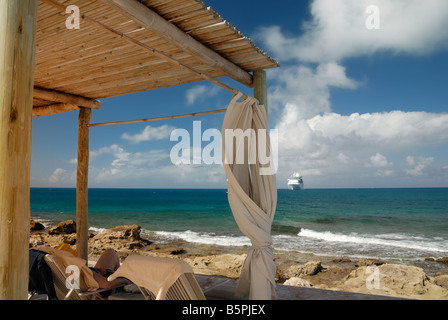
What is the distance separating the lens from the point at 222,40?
2936mm

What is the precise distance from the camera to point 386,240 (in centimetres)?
1620

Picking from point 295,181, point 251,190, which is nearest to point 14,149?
point 251,190

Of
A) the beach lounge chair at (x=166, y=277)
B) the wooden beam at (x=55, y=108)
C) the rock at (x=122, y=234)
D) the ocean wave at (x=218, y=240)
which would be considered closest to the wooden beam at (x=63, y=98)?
the wooden beam at (x=55, y=108)

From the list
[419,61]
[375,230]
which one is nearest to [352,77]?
[419,61]

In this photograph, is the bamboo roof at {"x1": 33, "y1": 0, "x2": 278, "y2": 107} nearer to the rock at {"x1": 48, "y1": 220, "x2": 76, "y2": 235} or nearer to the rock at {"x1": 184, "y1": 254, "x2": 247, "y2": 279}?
the rock at {"x1": 184, "y1": 254, "x2": 247, "y2": 279}

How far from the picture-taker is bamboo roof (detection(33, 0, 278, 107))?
8.31 ft

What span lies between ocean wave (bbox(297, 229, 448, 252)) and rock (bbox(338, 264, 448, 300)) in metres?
7.46

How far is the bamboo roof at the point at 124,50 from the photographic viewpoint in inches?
99.7

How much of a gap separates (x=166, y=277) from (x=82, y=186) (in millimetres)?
3345

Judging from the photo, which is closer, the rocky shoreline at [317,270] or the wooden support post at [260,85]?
the wooden support post at [260,85]

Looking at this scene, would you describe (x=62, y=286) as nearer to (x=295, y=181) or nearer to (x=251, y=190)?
(x=251, y=190)

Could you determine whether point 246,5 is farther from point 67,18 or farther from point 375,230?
point 67,18

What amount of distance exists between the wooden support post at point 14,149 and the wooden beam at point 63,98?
337cm

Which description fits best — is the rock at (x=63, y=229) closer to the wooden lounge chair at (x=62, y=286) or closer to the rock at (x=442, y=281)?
the wooden lounge chair at (x=62, y=286)
